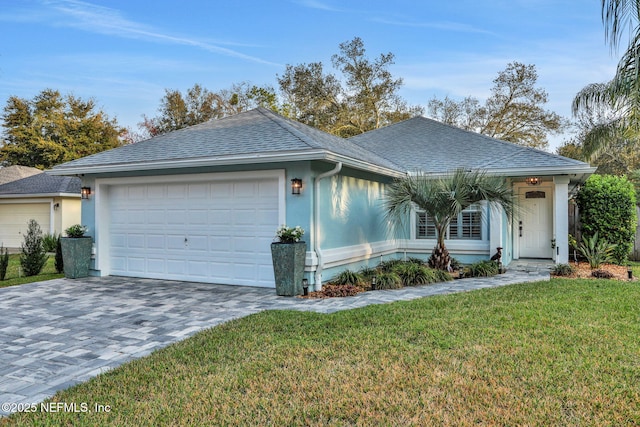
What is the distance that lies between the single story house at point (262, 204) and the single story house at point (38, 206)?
8915 mm

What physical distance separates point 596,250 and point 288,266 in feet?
26.1

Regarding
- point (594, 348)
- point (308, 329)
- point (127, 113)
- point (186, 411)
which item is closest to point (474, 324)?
point (594, 348)

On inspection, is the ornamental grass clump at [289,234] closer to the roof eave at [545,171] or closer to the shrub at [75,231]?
the roof eave at [545,171]

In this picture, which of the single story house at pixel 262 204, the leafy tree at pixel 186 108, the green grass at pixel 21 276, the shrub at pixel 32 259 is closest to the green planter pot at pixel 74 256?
the single story house at pixel 262 204

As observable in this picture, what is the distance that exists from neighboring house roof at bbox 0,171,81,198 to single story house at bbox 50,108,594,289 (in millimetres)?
8768

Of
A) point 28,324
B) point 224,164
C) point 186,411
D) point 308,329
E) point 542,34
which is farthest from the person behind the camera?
point 542,34

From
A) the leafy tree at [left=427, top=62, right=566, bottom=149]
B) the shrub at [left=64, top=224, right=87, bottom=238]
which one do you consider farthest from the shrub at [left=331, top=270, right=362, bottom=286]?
the leafy tree at [left=427, top=62, right=566, bottom=149]

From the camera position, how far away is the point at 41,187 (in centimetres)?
1747

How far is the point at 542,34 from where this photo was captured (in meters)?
12.1

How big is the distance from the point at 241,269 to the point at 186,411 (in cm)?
528

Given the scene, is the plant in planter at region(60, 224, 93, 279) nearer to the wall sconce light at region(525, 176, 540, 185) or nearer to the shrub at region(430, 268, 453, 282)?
the shrub at region(430, 268, 453, 282)

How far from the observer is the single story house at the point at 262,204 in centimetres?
769

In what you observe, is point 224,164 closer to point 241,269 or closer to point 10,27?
point 241,269

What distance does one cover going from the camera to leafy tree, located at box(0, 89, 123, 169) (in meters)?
26.5
